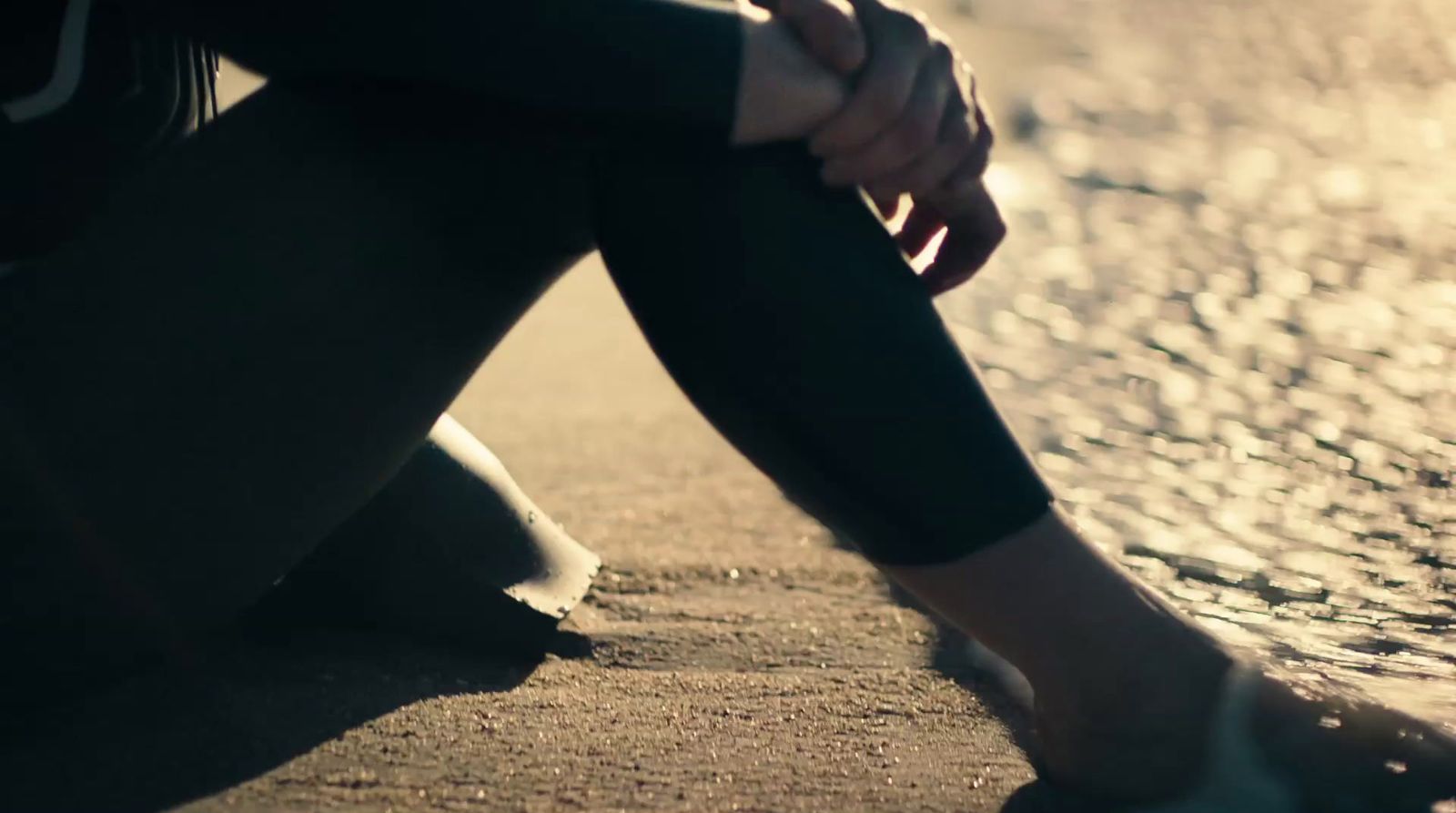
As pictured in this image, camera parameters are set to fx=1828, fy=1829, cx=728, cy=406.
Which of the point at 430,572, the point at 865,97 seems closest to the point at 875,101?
the point at 865,97

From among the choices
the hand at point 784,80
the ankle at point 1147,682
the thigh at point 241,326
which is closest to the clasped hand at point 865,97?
the hand at point 784,80

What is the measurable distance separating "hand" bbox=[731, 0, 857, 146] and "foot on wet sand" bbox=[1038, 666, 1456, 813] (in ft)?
1.39

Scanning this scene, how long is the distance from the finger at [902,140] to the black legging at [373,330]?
15mm

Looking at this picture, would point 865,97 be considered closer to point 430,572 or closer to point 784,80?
point 784,80

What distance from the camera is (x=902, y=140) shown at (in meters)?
1.19

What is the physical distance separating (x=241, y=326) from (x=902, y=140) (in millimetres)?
444

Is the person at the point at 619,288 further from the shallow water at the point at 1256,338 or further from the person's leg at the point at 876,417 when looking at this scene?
the shallow water at the point at 1256,338

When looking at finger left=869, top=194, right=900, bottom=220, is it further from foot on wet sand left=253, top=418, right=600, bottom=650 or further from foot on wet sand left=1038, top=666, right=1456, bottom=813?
foot on wet sand left=253, top=418, right=600, bottom=650

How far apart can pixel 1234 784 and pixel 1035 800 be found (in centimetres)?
14

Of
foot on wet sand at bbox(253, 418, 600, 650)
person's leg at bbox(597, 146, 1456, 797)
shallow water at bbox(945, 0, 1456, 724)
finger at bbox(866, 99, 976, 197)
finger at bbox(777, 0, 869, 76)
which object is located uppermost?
finger at bbox(777, 0, 869, 76)

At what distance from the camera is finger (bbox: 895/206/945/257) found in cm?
131

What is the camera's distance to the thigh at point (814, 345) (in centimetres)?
113

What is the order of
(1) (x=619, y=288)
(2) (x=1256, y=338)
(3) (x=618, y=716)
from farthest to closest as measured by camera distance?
(2) (x=1256, y=338)
(3) (x=618, y=716)
(1) (x=619, y=288)

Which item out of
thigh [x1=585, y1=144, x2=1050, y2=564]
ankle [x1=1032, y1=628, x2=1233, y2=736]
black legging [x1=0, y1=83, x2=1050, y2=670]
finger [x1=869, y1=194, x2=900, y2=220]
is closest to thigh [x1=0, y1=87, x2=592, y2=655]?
black legging [x1=0, y1=83, x2=1050, y2=670]
